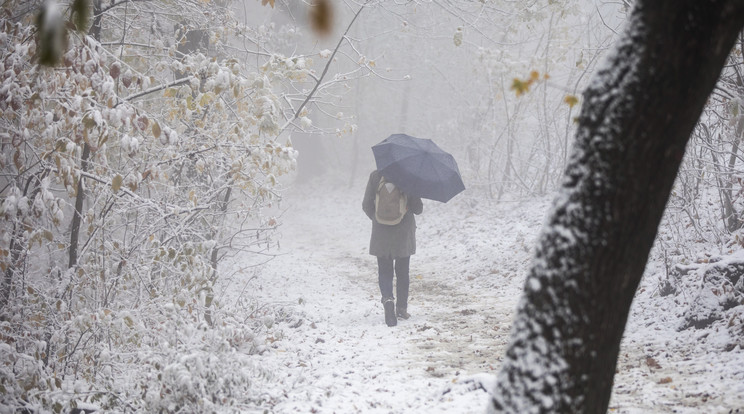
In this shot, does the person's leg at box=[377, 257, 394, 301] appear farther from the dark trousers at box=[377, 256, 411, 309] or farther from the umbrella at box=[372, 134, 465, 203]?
the umbrella at box=[372, 134, 465, 203]

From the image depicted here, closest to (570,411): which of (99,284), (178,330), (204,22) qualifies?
(178,330)

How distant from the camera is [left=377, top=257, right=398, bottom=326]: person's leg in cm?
654

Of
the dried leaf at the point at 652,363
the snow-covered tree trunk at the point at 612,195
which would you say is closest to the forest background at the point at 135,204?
the snow-covered tree trunk at the point at 612,195

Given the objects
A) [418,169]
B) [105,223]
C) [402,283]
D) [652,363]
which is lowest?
[652,363]

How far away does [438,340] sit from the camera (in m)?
5.94

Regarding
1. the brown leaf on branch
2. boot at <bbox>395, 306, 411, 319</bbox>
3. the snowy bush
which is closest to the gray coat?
boot at <bbox>395, 306, 411, 319</bbox>

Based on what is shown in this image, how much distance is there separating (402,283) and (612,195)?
16.3 ft

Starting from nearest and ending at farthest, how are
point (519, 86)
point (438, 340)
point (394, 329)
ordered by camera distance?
point (519, 86) < point (438, 340) < point (394, 329)

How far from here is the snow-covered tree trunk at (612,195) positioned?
72.1 inches

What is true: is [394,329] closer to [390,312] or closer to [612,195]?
[390,312]

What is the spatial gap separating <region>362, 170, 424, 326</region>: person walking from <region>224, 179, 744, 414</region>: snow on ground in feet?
2.08

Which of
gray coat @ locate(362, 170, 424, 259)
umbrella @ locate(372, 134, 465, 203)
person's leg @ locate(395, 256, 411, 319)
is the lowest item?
person's leg @ locate(395, 256, 411, 319)

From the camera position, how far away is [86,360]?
451 centimetres

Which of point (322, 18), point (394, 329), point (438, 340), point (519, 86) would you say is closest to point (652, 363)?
point (438, 340)
